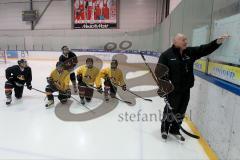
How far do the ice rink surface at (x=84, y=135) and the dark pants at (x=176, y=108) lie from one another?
173 mm

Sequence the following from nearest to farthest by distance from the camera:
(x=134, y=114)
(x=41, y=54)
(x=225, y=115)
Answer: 1. (x=225, y=115)
2. (x=134, y=114)
3. (x=41, y=54)

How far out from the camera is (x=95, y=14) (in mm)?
13898

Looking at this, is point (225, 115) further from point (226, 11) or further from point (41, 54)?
point (41, 54)

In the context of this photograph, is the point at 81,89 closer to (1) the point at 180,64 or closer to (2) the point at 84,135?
(2) the point at 84,135

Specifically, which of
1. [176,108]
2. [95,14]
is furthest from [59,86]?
[95,14]

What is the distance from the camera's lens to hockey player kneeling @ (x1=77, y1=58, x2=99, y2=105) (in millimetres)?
4238

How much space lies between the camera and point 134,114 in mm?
3736

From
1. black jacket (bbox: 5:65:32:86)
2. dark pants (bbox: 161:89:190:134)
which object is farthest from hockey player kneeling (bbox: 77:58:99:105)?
dark pants (bbox: 161:89:190:134)

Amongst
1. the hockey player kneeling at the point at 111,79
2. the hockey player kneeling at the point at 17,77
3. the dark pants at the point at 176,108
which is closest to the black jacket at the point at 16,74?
the hockey player kneeling at the point at 17,77

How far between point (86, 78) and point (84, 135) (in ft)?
5.82

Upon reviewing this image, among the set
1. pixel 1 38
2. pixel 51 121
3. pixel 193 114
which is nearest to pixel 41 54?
pixel 1 38

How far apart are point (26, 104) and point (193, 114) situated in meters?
3.18

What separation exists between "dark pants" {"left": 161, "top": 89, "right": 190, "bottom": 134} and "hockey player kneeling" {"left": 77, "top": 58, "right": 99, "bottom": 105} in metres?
2.01

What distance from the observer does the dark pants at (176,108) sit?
2.57 m
